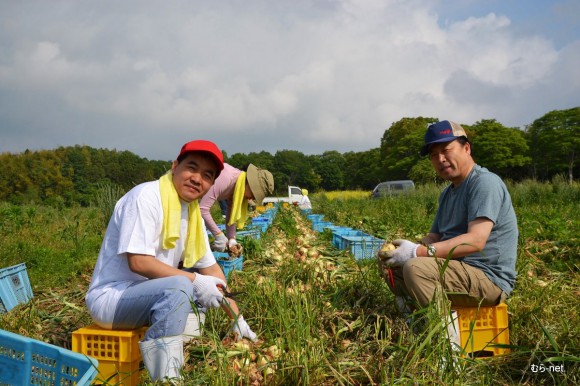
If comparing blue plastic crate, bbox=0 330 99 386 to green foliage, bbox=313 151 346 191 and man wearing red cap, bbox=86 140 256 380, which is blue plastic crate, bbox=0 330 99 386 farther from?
green foliage, bbox=313 151 346 191

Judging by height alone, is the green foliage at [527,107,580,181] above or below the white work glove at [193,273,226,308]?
above

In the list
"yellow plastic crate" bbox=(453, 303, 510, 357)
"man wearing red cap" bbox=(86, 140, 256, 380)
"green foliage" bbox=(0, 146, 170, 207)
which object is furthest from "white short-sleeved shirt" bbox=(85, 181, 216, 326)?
"green foliage" bbox=(0, 146, 170, 207)

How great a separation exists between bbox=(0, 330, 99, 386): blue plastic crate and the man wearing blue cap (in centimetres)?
168

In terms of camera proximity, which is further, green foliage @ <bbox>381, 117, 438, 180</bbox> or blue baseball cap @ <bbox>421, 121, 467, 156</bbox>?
green foliage @ <bbox>381, 117, 438, 180</bbox>

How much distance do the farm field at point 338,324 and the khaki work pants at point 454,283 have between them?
0.43 feet

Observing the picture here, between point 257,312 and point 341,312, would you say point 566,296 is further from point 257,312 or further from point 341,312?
point 257,312

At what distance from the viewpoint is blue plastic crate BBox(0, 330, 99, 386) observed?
5.06ft

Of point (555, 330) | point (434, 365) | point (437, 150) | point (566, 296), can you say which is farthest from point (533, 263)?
point (434, 365)

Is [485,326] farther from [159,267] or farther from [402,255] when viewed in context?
[159,267]

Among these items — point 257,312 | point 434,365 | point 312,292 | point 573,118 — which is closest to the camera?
point 434,365

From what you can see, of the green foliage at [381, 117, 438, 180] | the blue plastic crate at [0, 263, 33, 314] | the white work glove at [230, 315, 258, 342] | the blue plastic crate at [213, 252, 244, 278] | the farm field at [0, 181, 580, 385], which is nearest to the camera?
the farm field at [0, 181, 580, 385]

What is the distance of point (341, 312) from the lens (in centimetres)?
270

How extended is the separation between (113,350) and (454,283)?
182 cm

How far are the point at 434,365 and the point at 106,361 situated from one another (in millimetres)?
1547
